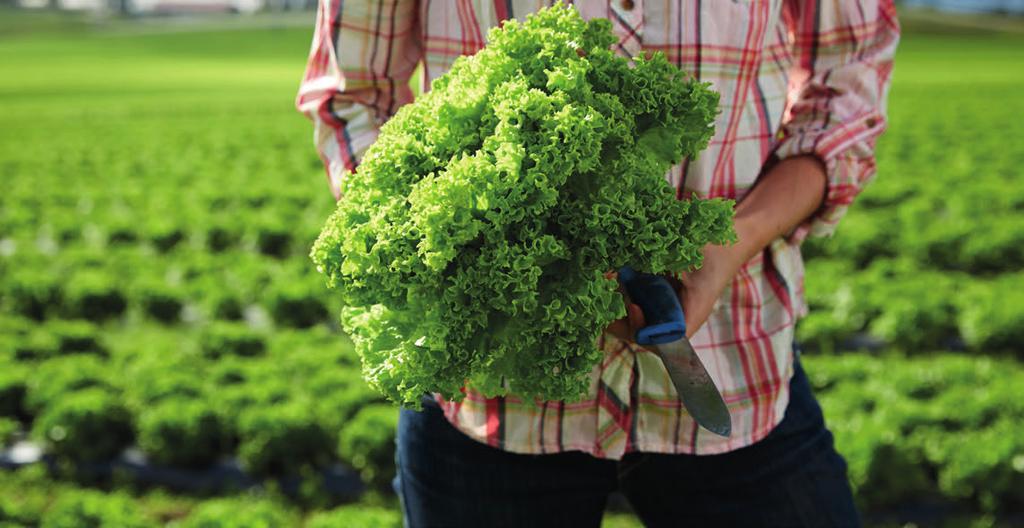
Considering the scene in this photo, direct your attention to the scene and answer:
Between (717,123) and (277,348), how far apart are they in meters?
5.87

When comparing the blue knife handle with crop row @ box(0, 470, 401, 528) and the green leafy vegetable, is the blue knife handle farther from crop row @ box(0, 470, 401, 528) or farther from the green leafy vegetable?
crop row @ box(0, 470, 401, 528)

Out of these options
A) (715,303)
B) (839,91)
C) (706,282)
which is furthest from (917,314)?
(706,282)

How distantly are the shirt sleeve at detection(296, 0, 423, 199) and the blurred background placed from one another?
3.16 m

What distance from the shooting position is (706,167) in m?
1.83

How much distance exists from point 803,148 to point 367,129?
0.89 m

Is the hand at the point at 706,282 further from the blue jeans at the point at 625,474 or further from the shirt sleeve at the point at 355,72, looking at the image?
the shirt sleeve at the point at 355,72

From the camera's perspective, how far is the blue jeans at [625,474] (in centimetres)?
188

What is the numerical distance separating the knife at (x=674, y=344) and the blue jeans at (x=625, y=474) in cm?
33

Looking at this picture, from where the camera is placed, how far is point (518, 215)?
1.45 m

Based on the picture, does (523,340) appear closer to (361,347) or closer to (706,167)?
(361,347)

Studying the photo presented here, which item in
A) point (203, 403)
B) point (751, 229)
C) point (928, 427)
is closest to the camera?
point (751, 229)

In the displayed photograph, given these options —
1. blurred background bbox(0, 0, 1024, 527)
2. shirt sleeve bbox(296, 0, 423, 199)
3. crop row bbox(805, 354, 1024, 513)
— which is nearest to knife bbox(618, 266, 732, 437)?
shirt sleeve bbox(296, 0, 423, 199)

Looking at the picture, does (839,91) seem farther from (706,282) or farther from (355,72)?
(355,72)

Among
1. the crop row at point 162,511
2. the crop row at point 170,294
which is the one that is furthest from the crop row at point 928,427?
the crop row at point 170,294
